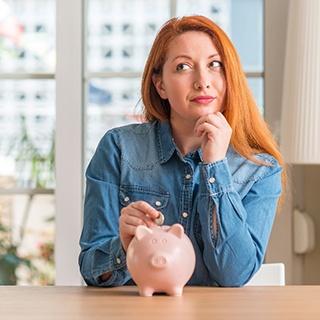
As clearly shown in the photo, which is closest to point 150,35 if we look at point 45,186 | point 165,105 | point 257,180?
point 45,186

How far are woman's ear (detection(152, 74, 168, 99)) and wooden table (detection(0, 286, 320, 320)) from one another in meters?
0.51

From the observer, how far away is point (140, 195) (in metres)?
1.88

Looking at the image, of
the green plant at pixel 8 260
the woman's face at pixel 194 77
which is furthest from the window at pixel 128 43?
the woman's face at pixel 194 77

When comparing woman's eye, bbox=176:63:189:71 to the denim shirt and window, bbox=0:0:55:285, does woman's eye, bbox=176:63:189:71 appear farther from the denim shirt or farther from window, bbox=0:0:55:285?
window, bbox=0:0:55:285

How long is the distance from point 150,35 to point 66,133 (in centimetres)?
52

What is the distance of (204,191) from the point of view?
67.5 inches

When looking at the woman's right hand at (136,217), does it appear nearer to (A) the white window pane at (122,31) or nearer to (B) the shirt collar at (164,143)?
(B) the shirt collar at (164,143)

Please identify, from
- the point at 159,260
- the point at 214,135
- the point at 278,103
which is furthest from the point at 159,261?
the point at 278,103

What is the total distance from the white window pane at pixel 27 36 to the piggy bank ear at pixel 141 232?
74.4 inches

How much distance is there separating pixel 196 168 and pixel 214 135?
19 cm

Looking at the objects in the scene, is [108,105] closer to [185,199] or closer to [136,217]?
[185,199]

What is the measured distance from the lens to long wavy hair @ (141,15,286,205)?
1833mm

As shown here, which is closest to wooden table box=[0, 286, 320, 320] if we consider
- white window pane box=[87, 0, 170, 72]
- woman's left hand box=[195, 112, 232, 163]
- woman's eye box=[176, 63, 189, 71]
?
woman's left hand box=[195, 112, 232, 163]

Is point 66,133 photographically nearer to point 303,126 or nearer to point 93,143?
point 93,143
